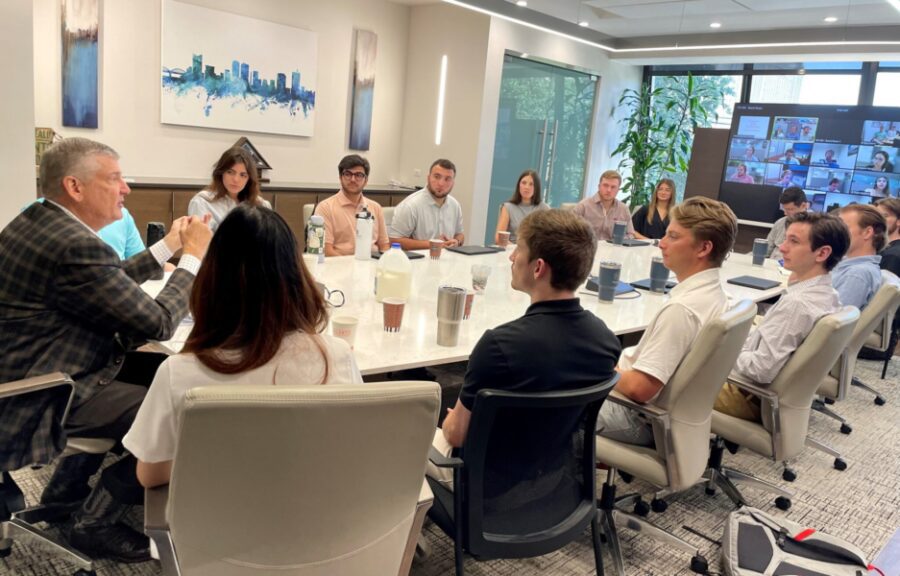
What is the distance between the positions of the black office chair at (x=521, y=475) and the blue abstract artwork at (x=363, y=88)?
5259 mm

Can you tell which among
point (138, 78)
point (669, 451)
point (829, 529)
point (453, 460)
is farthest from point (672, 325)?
point (138, 78)

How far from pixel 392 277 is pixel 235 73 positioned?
3.90 meters

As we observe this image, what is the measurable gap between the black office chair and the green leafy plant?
658 centimetres

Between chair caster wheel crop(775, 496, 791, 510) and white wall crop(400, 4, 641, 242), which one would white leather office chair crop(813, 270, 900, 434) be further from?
white wall crop(400, 4, 641, 242)

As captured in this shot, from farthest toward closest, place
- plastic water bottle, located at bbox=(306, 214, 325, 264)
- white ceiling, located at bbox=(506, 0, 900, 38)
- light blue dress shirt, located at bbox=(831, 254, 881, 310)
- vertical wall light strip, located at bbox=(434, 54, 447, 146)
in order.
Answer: vertical wall light strip, located at bbox=(434, 54, 447, 146) < white ceiling, located at bbox=(506, 0, 900, 38) < light blue dress shirt, located at bbox=(831, 254, 881, 310) < plastic water bottle, located at bbox=(306, 214, 325, 264)

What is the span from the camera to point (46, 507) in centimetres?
205

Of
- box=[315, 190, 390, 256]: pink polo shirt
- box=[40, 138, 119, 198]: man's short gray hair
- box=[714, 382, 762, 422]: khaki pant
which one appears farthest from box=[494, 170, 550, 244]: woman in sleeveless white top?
box=[40, 138, 119, 198]: man's short gray hair

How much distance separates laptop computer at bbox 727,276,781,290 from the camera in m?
3.77

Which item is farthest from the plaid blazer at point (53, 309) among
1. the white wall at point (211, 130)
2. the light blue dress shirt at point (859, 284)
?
the light blue dress shirt at point (859, 284)

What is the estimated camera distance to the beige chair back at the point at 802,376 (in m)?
2.29

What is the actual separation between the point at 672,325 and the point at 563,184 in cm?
584

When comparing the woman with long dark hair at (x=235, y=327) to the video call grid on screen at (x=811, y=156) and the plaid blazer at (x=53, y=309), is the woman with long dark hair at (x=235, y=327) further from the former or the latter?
the video call grid on screen at (x=811, y=156)

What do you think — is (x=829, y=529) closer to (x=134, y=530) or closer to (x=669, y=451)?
(x=669, y=451)

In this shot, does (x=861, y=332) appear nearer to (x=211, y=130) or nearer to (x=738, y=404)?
(x=738, y=404)
